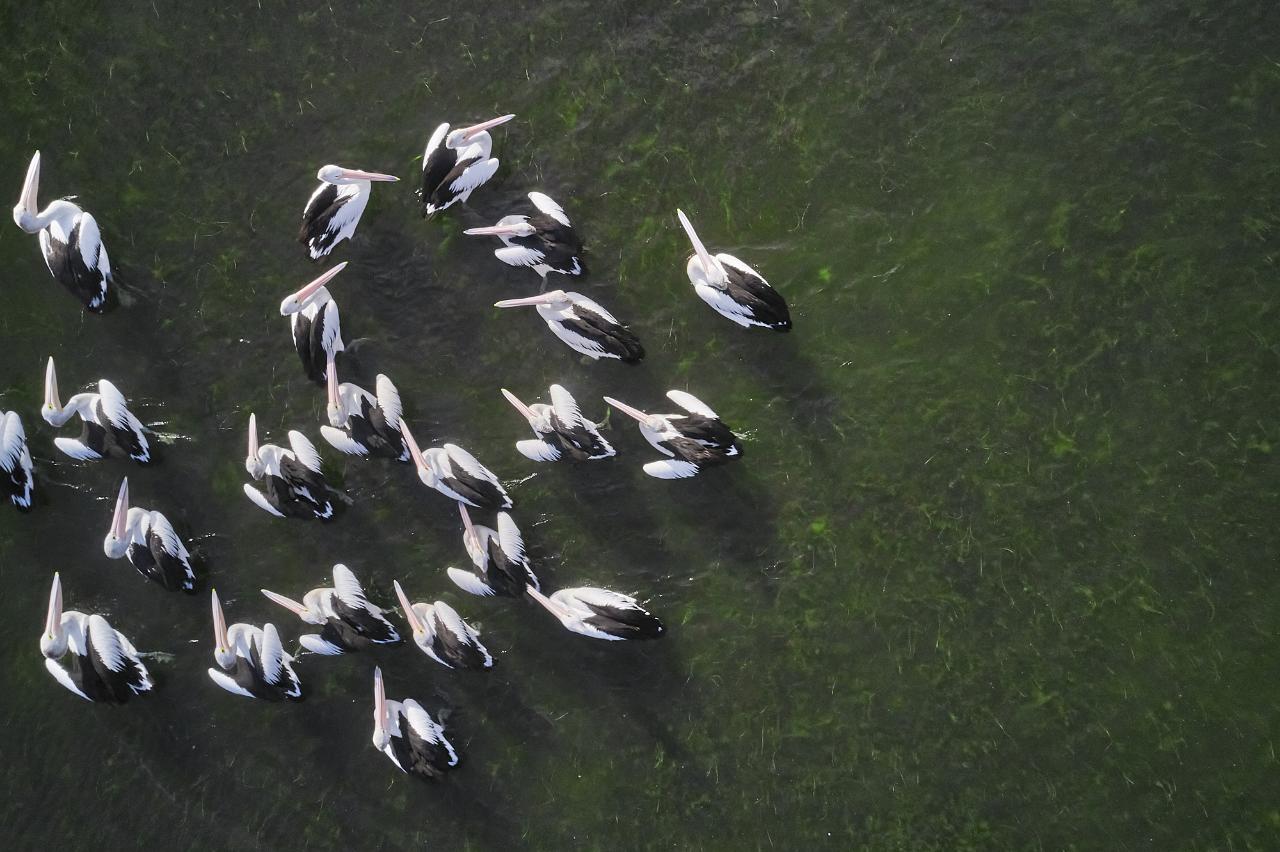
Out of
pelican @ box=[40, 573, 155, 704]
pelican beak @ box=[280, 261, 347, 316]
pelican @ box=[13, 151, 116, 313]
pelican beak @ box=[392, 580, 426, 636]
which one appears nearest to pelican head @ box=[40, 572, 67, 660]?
pelican @ box=[40, 573, 155, 704]

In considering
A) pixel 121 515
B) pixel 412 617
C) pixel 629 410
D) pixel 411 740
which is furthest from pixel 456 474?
pixel 121 515

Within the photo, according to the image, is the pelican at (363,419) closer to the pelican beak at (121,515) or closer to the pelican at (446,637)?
the pelican at (446,637)

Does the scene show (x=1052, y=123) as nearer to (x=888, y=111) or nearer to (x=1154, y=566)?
(x=888, y=111)

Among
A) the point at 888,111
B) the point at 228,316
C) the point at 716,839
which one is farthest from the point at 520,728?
the point at 888,111

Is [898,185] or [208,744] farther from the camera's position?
[208,744]

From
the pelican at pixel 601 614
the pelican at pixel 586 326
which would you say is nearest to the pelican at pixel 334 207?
the pelican at pixel 586 326

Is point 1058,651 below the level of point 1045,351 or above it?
below

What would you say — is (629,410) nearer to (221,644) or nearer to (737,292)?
(737,292)

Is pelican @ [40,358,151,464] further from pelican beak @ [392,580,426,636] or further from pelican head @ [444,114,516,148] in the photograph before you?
pelican head @ [444,114,516,148]
